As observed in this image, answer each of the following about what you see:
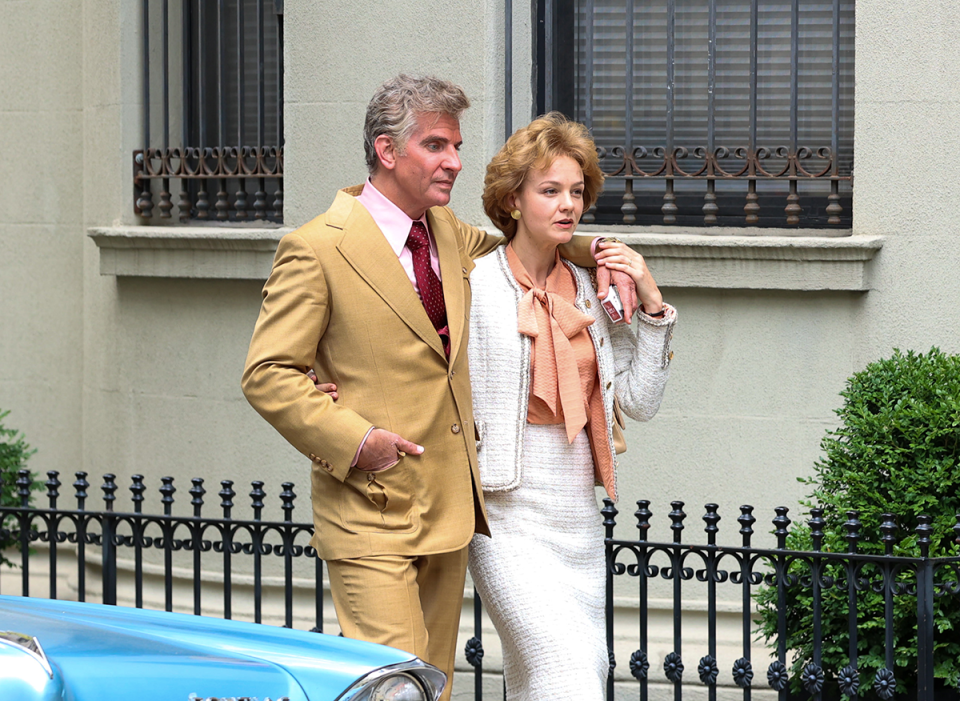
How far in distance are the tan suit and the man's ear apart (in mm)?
142

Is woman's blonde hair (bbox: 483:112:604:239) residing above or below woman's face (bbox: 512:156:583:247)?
above

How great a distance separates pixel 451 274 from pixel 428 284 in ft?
0.25

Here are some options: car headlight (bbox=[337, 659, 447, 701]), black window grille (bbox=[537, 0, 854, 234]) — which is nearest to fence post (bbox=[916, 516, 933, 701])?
car headlight (bbox=[337, 659, 447, 701])

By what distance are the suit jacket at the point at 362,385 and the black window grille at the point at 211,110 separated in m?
3.94

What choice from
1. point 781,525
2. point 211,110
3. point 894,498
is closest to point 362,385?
point 781,525

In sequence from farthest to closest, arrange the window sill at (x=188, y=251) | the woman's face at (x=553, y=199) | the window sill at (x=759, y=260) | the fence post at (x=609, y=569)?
1. the window sill at (x=188, y=251)
2. the window sill at (x=759, y=260)
3. the fence post at (x=609, y=569)
4. the woman's face at (x=553, y=199)

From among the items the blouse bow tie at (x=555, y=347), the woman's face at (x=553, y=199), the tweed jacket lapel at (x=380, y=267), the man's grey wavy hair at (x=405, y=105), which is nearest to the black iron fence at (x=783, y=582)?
the blouse bow tie at (x=555, y=347)

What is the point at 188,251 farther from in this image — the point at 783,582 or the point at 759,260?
the point at 783,582

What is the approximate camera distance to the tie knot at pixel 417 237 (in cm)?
366

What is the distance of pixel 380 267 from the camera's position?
3518mm

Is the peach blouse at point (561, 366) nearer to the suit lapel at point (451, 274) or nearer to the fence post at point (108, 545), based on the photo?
the suit lapel at point (451, 274)

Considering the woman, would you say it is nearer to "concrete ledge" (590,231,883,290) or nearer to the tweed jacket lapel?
the tweed jacket lapel

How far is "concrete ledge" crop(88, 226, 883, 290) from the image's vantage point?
622 cm

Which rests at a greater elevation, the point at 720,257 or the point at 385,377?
the point at 720,257
